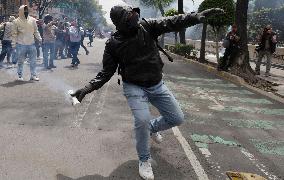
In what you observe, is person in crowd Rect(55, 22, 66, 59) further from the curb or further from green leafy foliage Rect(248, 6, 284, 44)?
green leafy foliage Rect(248, 6, 284, 44)

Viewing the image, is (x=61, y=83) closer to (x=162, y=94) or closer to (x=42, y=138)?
(x=42, y=138)

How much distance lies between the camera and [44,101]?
326 inches

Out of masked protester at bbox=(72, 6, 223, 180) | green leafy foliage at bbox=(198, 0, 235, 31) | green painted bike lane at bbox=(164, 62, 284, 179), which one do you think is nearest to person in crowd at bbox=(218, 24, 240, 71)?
green leafy foliage at bbox=(198, 0, 235, 31)

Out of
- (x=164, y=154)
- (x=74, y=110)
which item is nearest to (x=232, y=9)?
(x=74, y=110)

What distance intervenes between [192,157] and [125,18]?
2.03 meters

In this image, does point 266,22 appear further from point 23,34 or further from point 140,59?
point 140,59

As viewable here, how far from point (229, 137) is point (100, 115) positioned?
2.30 metres

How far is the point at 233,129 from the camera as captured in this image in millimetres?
6875

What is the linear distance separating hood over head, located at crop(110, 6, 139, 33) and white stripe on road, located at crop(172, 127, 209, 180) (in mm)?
1768

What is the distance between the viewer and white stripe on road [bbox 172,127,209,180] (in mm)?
4562

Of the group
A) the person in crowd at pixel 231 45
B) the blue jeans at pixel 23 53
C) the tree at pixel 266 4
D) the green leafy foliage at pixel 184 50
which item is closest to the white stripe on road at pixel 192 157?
the blue jeans at pixel 23 53

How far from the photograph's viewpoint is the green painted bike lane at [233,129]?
5.05 metres

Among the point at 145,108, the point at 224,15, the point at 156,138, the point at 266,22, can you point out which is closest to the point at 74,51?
the point at 224,15

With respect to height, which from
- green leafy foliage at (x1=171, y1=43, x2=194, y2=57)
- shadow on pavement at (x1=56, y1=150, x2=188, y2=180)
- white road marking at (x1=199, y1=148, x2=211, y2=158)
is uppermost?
shadow on pavement at (x1=56, y1=150, x2=188, y2=180)
